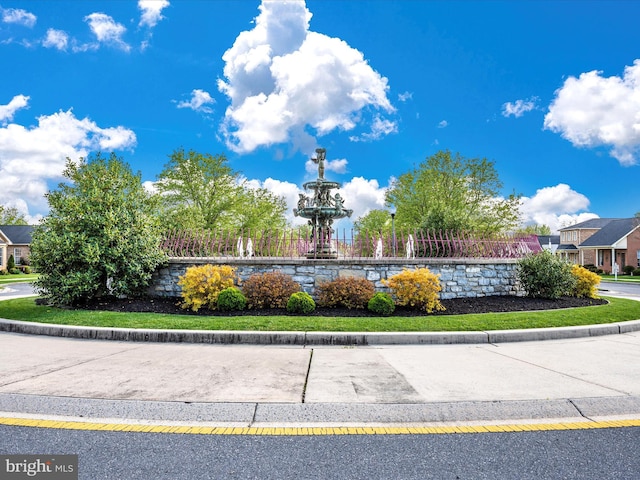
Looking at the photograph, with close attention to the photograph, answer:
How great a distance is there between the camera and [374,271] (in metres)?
11.8

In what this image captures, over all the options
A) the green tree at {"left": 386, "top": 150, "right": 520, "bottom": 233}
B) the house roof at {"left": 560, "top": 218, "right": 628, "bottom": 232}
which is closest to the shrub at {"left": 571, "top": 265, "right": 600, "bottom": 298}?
the green tree at {"left": 386, "top": 150, "right": 520, "bottom": 233}

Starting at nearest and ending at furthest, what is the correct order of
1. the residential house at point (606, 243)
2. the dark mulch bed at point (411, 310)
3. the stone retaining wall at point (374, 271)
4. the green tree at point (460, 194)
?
the dark mulch bed at point (411, 310) → the stone retaining wall at point (374, 271) → the green tree at point (460, 194) → the residential house at point (606, 243)

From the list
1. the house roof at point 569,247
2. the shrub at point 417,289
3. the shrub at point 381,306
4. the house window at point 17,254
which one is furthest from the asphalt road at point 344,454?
the house window at point 17,254

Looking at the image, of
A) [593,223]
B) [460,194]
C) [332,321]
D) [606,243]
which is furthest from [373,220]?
[332,321]

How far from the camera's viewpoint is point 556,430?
12.5 feet

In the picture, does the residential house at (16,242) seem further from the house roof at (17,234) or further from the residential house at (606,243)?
the residential house at (606,243)

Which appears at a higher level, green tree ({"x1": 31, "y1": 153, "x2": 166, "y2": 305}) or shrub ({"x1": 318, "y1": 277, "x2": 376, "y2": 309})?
green tree ({"x1": 31, "y1": 153, "x2": 166, "y2": 305})

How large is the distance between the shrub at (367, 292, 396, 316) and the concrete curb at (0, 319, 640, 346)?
2.34m

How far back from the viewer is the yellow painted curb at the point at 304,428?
374cm

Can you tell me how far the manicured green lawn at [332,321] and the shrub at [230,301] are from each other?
84cm

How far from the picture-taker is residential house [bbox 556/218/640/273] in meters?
44.9

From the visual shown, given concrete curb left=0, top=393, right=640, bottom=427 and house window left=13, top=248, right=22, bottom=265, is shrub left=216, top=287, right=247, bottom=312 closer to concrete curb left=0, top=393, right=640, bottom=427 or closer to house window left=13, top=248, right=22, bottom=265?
concrete curb left=0, top=393, right=640, bottom=427

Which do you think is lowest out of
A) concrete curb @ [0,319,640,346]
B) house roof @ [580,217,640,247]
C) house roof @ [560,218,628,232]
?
concrete curb @ [0,319,640,346]

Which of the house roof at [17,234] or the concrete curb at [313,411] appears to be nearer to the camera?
the concrete curb at [313,411]
